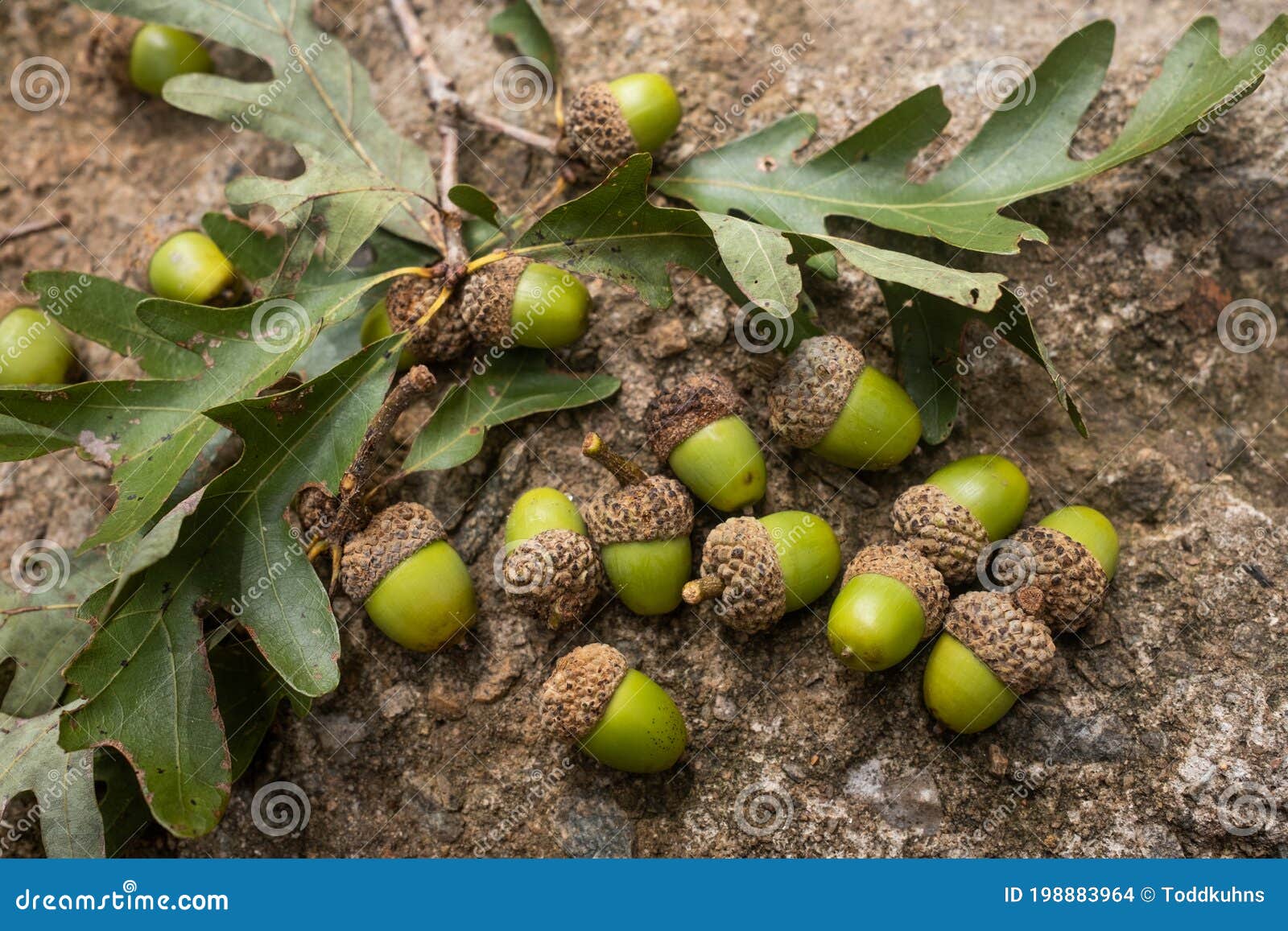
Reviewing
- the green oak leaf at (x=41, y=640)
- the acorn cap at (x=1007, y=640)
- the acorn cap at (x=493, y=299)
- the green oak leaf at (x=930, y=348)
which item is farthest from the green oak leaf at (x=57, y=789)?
the green oak leaf at (x=930, y=348)

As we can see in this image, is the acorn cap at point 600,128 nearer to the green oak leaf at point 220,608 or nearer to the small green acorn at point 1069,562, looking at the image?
the green oak leaf at point 220,608

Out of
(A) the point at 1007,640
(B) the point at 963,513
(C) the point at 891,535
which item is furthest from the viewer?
Result: (C) the point at 891,535

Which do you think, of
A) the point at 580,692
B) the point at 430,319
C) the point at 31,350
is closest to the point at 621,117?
the point at 430,319

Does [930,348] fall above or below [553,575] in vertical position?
above

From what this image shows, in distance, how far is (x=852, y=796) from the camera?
6.63 ft

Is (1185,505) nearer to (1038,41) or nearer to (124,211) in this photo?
(1038,41)

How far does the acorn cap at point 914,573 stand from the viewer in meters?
1.94

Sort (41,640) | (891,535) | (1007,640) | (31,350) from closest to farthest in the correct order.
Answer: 1. (1007,640)
2. (891,535)
3. (41,640)
4. (31,350)

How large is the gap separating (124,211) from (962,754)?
2.64m

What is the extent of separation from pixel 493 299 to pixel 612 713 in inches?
36.2

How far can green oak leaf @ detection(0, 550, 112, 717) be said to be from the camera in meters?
2.23

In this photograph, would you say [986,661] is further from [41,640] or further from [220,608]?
[41,640]

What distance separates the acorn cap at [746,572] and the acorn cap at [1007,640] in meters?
0.37

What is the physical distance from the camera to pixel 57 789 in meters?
2.05
